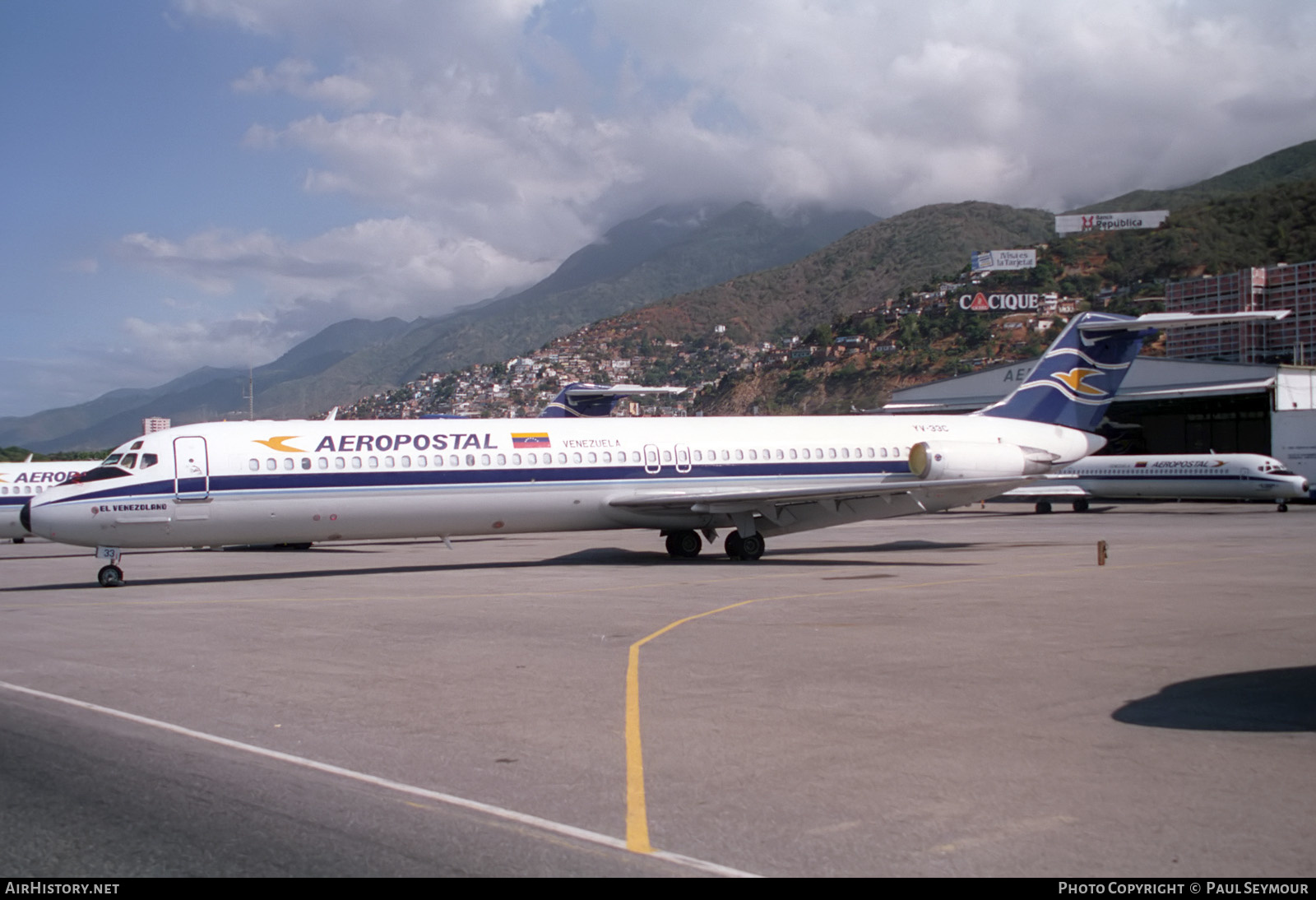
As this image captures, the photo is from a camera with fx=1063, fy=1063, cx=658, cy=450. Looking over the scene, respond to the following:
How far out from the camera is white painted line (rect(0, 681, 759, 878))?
5.99m

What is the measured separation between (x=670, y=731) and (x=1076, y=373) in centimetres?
2623

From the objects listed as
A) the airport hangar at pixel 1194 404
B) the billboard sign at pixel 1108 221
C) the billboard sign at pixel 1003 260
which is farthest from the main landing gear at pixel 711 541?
the billboard sign at pixel 1108 221

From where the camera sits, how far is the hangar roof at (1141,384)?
207 ft

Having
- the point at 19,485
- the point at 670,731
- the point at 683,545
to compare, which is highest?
the point at 19,485

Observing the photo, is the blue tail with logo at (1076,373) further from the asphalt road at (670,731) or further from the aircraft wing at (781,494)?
the asphalt road at (670,731)

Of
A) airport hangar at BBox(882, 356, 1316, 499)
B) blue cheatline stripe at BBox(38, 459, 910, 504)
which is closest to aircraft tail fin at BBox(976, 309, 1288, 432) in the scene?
Answer: blue cheatline stripe at BBox(38, 459, 910, 504)

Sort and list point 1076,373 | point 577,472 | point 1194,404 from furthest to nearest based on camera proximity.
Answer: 1. point 1194,404
2. point 1076,373
3. point 577,472

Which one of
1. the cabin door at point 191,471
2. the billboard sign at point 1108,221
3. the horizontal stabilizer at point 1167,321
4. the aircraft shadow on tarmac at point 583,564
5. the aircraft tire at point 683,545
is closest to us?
the cabin door at point 191,471

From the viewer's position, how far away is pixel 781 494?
24938 mm

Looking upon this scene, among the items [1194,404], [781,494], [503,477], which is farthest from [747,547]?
[1194,404]

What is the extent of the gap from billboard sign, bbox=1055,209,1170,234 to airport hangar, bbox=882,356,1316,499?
A: 232 feet

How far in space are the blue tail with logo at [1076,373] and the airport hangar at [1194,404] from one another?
81.4 feet

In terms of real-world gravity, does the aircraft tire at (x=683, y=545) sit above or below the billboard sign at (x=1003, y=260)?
below

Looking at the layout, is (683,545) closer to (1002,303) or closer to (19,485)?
→ (19,485)
